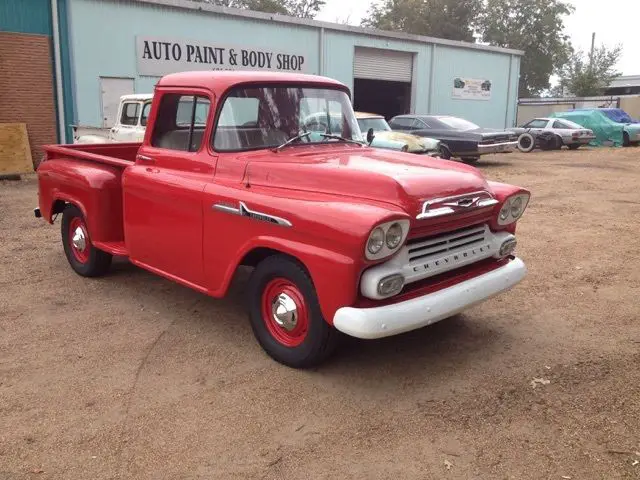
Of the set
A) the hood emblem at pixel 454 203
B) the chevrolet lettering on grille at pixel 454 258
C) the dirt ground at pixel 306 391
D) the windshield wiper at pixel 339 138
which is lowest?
the dirt ground at pixel 306 391

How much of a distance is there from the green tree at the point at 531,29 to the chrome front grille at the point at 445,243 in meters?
49.8

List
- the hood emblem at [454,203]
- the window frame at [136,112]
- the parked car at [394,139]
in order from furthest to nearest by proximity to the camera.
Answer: the parked car at [394,139]
the window frame at [136,112]
the hood emblem at [454,203]

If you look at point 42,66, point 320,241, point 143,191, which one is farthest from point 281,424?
→ point 42,66

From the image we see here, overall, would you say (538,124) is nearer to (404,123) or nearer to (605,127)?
(605,127)

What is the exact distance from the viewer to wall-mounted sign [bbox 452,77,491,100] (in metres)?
24.7

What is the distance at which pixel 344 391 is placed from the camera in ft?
12.0

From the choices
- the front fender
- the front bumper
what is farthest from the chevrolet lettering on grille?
the front bumper

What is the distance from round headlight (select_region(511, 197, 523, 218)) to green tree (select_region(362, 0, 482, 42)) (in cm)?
4634

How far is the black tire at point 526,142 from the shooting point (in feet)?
73.3

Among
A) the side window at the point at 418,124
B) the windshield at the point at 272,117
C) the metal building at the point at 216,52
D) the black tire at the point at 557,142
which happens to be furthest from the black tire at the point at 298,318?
the black tire at the point at 557,142

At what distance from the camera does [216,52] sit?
16703mm

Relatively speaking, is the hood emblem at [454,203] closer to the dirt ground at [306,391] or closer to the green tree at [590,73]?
the dirt ground at [306,391]

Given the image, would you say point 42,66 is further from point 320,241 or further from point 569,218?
point 320,241

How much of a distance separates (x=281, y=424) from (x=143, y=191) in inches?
91.5
